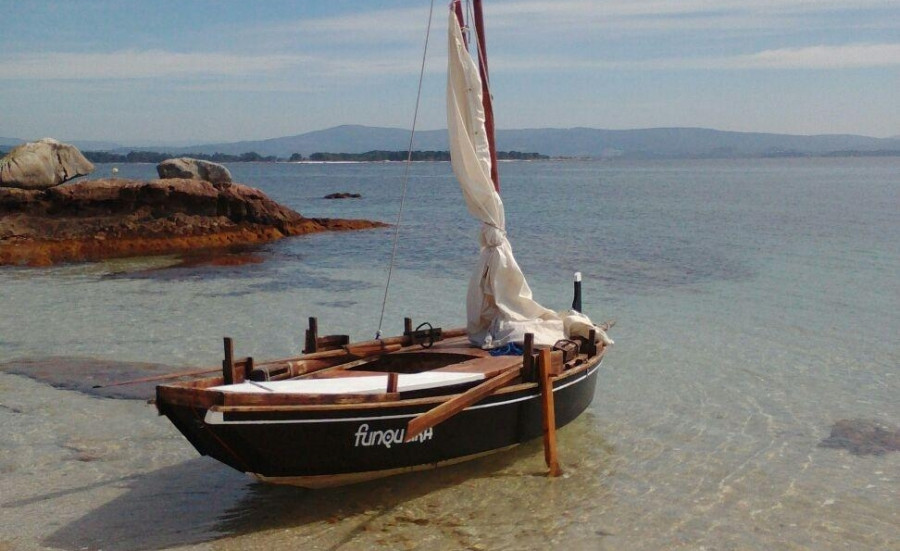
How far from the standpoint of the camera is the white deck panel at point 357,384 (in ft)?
30.6

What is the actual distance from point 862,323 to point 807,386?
510 centimetres

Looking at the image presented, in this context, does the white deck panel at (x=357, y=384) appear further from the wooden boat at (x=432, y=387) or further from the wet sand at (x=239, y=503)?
the wet sand at (x=239, y=503)

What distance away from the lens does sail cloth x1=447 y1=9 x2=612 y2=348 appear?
11781mm

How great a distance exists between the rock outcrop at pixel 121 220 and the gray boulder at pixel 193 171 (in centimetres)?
Result: 619

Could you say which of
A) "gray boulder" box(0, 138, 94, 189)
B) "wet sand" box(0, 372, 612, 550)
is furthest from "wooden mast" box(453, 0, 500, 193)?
"gray boulder" box(0, 138, 94, 189)

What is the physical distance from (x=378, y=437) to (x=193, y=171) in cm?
3427

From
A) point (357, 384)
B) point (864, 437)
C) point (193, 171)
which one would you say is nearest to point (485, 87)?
point (357, 384)

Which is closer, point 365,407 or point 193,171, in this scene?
point 365,407

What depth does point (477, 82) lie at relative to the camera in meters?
11.8

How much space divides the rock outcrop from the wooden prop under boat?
20.8 metres

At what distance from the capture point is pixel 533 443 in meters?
11.8

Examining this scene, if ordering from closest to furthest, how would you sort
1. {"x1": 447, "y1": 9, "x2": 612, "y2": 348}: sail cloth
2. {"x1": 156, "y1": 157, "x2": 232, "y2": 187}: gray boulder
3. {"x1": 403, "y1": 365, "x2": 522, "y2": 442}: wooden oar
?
1. {"x1": 403, "y1": 365, "x2": 522, "y2": 442}: wooden oar
2. {"x1": 447, "y1": 9, "x2": 612, "y2": 348}: sail cloth
3. {"x1": 156, "y1": 157, "x2": 232, "y2": 187}: gray boulder

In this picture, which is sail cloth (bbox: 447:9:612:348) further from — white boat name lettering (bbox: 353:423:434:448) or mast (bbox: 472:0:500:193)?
white boat name lettering (bbox: 353:423:434:448)

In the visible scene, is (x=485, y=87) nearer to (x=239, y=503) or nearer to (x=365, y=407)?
(x=365, y=407)
